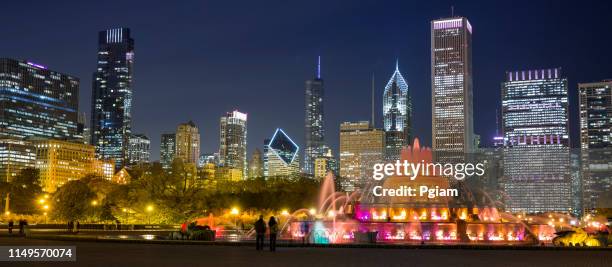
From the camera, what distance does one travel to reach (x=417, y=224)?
171 feet

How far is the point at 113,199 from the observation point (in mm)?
83438

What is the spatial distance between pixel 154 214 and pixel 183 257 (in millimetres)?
46797
